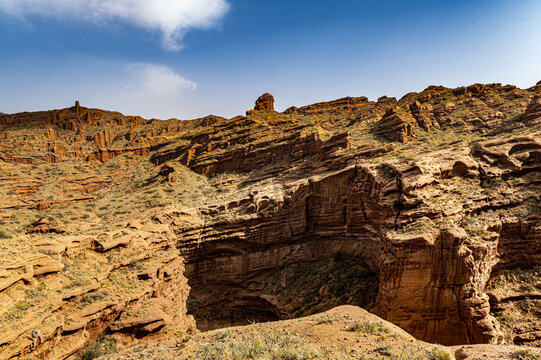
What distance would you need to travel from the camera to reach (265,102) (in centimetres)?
9150

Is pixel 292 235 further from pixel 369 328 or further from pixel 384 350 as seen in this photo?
pixel 384 350

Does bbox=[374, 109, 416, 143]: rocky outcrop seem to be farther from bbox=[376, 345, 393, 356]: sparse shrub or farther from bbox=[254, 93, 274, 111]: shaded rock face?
bbox=[254, 93, 274, 111]: shaded rock face

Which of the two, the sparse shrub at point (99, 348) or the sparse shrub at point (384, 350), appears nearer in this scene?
the sparse shrub at point (384, 350)

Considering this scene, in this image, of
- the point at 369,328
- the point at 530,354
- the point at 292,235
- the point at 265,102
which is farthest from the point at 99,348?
the point at 265,102

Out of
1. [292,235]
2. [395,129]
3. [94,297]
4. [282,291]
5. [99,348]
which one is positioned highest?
[395,129]

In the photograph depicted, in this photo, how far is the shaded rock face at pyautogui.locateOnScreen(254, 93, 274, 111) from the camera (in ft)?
298

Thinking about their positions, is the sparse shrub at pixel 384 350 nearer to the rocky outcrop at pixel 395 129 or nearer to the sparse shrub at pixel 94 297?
the sparse shrub at pixel 94 297

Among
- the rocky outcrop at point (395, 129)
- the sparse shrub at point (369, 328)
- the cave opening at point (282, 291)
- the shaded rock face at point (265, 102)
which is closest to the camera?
the sparse shrub at point (369, 328)

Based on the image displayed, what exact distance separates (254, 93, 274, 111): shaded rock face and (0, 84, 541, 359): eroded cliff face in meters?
42.0

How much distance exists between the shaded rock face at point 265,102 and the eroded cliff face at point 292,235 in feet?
138

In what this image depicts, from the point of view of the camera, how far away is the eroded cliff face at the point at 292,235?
533 inches

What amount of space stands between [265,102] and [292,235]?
70.9 metres

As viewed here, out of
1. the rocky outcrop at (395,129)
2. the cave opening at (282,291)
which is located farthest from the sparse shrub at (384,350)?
the rocky outcrop at (395,129)

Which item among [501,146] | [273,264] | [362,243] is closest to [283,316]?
[273,264]
